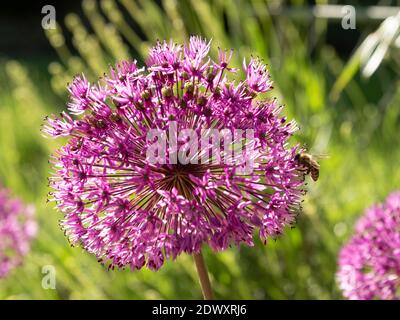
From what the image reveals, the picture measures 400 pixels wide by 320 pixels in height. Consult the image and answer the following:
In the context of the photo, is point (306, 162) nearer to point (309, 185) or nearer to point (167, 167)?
point (167, 167)

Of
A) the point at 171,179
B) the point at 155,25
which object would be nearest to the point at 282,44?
the point at 155,25

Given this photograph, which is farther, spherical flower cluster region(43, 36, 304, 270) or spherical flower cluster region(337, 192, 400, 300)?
spherical flower cluster region(337, 192, 400, 300)

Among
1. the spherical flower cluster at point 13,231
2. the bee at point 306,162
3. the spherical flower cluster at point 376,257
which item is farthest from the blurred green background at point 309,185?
the bee at point 306,162

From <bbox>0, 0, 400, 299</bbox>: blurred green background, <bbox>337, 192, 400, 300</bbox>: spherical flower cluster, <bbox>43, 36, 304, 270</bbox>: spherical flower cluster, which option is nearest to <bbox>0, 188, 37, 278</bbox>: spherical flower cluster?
<bbox>0, 0, 400, 299</bbox>: blurred green background

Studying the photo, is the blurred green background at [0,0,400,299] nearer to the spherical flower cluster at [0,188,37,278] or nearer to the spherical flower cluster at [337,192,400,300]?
the spherical flower cluster at [0,188,37,278]

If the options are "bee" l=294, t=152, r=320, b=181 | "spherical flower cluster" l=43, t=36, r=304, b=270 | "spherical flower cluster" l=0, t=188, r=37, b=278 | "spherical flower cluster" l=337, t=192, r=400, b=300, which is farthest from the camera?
"spherical flower cluster" l=0, t=188, r=37, b=278

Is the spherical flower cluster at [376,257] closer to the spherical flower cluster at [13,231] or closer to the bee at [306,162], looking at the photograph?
the bee at [306,162]

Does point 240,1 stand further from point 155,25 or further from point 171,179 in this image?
point 171,179

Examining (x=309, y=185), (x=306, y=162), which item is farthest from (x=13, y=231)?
(x=306, y=162)
